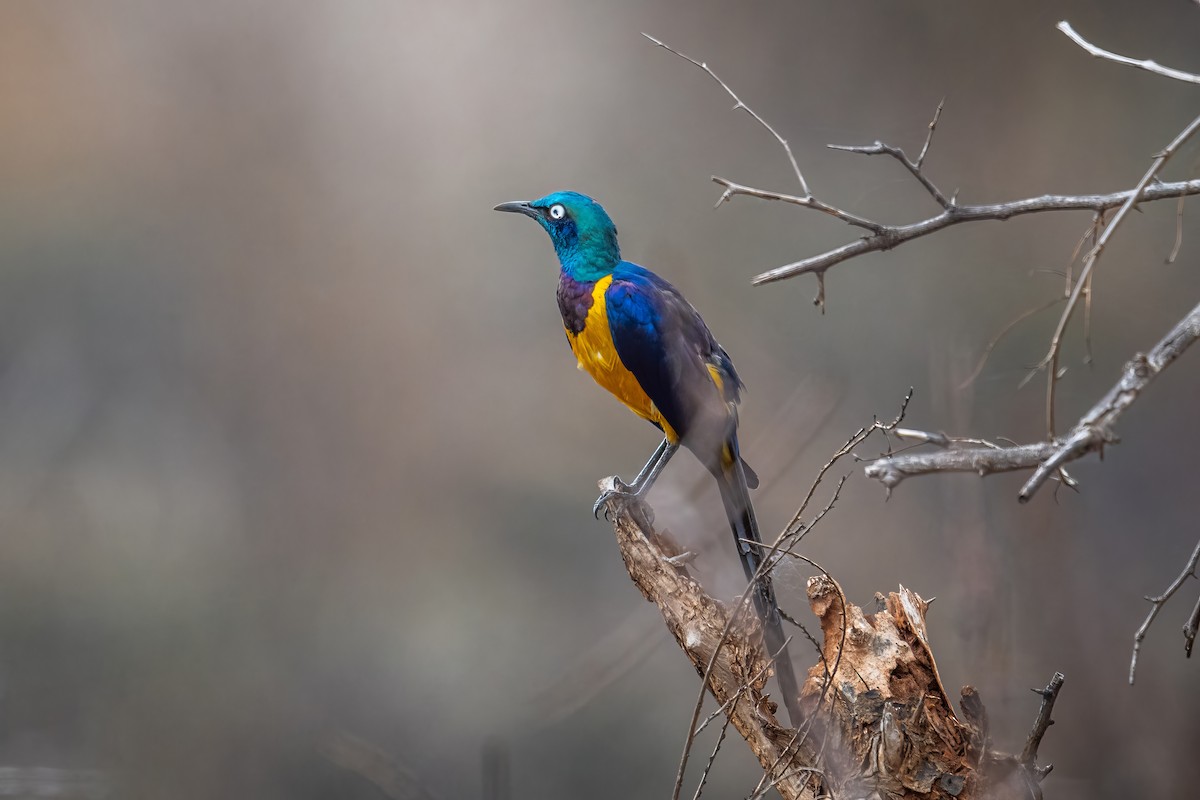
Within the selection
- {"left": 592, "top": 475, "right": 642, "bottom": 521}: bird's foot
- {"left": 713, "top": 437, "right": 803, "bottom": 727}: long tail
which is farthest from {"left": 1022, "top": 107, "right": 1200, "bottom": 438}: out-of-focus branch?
{"left": 592, "top": 475, "right": 642, "bottom": 521}: bird's foot

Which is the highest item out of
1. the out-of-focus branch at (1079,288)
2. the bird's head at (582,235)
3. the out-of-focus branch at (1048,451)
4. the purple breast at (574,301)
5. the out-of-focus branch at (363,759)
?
the bird's head at (582,235)

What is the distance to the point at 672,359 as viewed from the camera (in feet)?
5.82

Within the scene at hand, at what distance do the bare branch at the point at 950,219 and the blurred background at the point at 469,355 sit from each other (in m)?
1.91

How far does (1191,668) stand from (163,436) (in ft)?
11.6

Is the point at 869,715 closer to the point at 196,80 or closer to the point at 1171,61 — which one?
the point at 1171,61

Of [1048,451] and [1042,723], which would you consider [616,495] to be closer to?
[1042,723]

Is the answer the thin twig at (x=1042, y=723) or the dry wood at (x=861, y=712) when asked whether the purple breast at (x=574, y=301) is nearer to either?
the dry wood at (x=861, y=712)

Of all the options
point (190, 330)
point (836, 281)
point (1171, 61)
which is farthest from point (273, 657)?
point (1171, 61)

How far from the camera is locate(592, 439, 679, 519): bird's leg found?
74.2 inches

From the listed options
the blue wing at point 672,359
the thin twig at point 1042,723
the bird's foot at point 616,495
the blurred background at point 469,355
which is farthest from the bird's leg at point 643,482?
the blurred background at point 469,355

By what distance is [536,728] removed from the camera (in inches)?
127

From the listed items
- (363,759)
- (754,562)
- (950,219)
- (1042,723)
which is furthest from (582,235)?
(363,759)

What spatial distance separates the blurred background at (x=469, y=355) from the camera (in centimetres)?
318

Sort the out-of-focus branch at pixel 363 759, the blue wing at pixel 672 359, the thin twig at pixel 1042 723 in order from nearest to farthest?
the thin twig at pixel 1042 723
the blue wing at pixel 672 359
the out-of-focus branch at pixel 363 759
